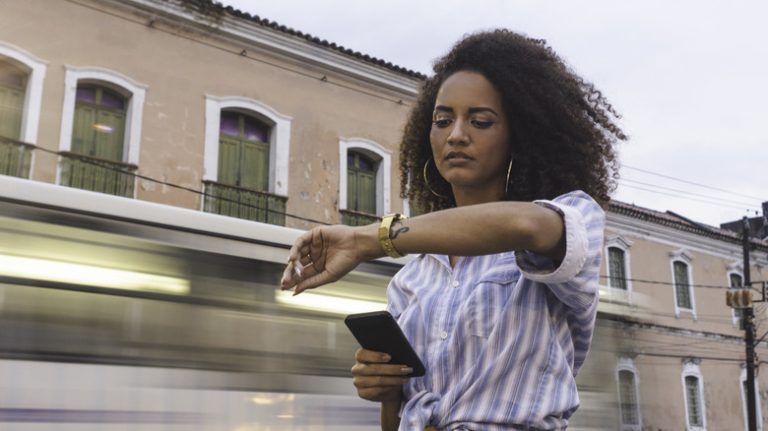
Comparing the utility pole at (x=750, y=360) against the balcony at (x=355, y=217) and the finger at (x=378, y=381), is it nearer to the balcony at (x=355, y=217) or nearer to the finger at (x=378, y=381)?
the balcony at (x=355, y=217)

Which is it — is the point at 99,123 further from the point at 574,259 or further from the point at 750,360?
the point at 750,360

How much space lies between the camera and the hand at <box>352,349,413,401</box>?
1601 millimetres

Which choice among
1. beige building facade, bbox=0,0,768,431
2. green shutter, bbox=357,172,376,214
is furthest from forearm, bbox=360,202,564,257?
green shutter, bbox=357,172,376,214

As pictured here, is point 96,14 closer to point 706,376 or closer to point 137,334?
point 137,334

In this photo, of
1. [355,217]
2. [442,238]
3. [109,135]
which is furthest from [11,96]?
[442,238]

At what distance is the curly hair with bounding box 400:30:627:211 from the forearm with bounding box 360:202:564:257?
417 millimetres

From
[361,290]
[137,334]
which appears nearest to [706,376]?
[361,290]

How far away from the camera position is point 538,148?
1.76 meters

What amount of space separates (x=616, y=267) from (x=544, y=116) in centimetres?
2389

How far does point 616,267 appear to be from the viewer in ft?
81.2

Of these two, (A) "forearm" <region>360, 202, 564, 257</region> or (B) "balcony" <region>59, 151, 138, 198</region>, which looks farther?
(B) "balcony" <region>59, 151, 138, 198</region>

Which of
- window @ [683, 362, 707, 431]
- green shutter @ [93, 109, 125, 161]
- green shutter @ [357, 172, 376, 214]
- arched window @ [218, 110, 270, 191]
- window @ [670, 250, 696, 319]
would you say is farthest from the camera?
window @ [670, 250, 696, 319]

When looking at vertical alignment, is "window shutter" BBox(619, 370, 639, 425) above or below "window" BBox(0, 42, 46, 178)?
below

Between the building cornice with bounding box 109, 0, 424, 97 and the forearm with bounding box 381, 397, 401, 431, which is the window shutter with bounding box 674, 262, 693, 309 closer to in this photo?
the building cornice with bounding box 109, 0, 424, 97
